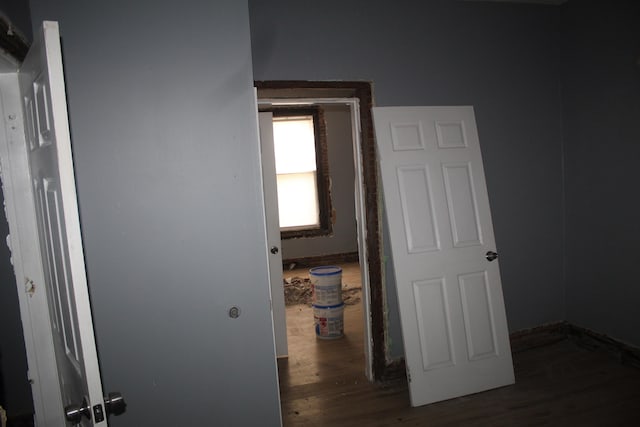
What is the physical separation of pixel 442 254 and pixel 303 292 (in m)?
3.08

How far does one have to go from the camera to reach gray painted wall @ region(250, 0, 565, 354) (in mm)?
2633

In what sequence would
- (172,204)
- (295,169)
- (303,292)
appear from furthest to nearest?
(295,169) < (303,292) < (172,204)

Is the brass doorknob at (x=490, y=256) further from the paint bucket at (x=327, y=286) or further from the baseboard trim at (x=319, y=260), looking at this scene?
the baseboard trim at (x=319, y=260)

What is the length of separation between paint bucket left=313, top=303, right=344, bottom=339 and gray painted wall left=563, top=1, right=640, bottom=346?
2.13 metres

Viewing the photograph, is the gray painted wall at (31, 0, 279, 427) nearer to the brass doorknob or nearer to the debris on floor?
the brass doorknob

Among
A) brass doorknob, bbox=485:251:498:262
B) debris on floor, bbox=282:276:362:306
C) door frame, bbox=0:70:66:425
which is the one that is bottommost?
debris on floor, bbox=282:276:362:306

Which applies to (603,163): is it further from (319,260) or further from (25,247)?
(319,260)

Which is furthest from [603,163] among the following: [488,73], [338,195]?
[338,195]

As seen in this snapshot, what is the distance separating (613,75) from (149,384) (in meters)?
3.72

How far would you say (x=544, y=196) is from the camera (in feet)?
10.9

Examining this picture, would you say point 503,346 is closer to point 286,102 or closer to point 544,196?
point 544,196

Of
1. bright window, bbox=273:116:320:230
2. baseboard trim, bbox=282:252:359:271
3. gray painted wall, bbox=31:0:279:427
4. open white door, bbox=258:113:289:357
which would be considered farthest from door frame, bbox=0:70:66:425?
baseboard trim, bbox=282:252:359:271

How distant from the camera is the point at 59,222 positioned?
1.13 metres

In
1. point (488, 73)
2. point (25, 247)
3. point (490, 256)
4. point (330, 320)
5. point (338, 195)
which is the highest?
point (488, 73)
